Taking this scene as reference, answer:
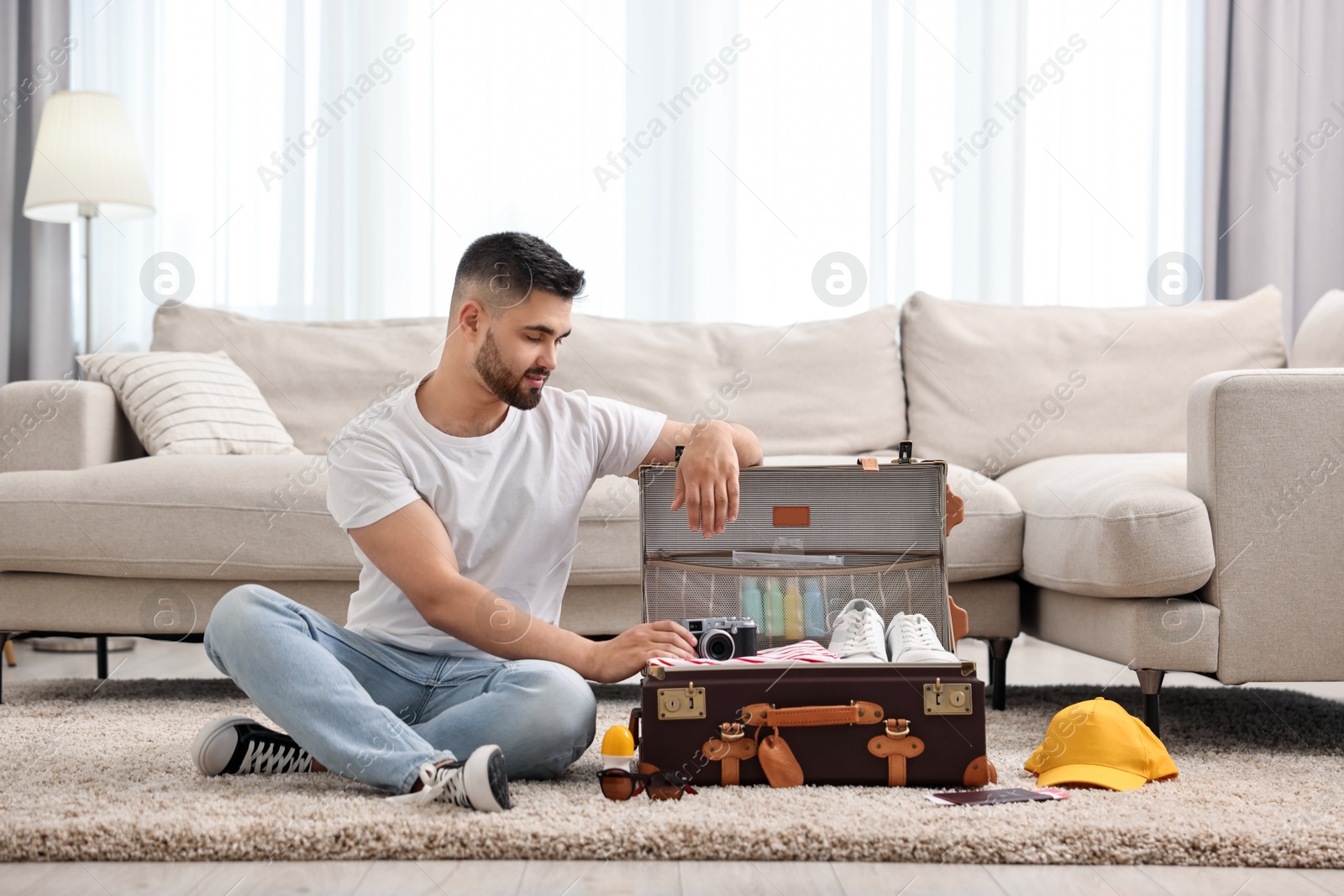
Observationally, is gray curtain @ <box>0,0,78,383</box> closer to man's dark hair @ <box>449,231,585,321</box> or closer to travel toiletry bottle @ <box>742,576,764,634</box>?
man's dark hair @ <box>449,231,585,321</box>

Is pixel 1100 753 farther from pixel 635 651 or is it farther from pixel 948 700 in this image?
pixel 635 651

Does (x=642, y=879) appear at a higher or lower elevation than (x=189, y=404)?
lower

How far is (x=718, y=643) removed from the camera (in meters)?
1.42

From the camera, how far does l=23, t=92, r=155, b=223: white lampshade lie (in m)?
2.96

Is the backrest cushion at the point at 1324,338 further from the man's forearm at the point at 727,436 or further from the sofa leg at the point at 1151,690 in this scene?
the man's forearm at the point at 727,436

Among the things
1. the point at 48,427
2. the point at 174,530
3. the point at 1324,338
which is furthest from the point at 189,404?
the point at 1324,338

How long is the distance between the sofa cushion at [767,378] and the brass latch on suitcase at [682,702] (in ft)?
3.90

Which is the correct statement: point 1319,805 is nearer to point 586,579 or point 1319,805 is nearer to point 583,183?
point 586,579

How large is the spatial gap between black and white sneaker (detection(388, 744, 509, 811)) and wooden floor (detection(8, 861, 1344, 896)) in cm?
10

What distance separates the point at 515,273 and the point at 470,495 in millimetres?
287

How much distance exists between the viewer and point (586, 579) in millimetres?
1943

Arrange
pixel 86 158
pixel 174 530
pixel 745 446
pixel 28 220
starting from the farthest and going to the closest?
1. pixel 28 220
2. pixel 86 158
3. pixel 174 530
4. pixel 745 446

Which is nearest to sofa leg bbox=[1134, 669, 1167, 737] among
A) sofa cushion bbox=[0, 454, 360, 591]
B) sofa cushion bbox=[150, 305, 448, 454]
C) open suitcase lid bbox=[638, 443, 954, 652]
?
open suitcase lid bbox=[638, 443, 954, 652]

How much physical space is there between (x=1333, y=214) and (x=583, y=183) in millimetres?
2163
